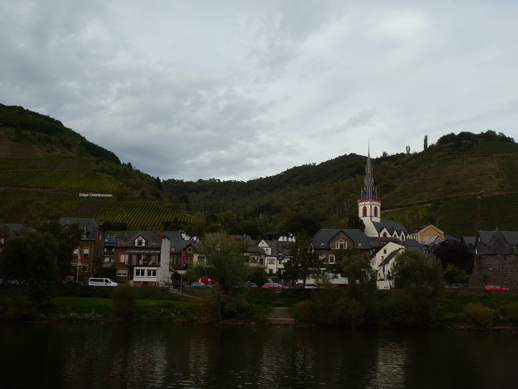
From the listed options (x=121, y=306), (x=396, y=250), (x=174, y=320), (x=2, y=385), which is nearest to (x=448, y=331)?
(x=396, y=250)

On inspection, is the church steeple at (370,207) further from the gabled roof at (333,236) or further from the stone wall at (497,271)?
the stone wall at (497,271)

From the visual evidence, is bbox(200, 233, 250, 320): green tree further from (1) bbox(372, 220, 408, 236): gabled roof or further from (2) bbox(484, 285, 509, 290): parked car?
(1) bbox(372, 220, 408, 236): gabled roof

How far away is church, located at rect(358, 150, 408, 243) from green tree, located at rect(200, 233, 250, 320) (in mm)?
61727

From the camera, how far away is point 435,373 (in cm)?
3306

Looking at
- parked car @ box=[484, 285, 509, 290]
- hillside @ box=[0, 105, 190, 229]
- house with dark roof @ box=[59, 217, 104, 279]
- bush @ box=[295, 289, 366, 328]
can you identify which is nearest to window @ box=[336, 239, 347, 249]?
parked car @ box=[484, 285, 509, 290]

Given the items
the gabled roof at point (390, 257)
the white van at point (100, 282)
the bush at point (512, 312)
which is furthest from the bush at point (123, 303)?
the bush at point (512, 312)

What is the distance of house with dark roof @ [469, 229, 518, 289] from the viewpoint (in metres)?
71.0

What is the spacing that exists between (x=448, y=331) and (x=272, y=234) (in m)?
84.8

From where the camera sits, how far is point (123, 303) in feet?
182

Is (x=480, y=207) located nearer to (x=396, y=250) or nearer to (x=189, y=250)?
(x=396, y=250)

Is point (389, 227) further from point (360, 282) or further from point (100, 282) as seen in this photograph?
point (100, 282)

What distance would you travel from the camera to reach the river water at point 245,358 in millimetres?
29328

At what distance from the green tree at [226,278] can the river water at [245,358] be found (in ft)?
15.2

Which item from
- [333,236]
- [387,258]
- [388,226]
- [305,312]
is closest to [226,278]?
[305,312]
